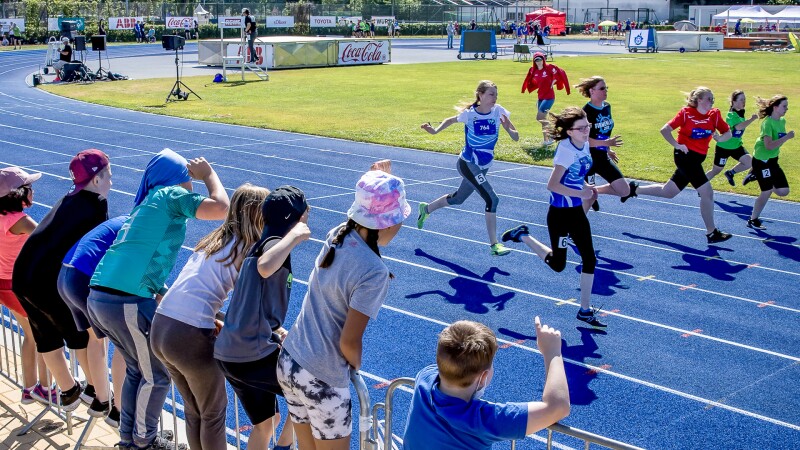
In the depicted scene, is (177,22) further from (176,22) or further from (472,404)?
(472,404)

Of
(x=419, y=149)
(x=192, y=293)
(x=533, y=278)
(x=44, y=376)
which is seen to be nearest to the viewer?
(x=192, y=293)

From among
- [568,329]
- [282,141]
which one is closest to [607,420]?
[568,329]

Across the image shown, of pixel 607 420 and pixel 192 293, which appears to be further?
pixel 607 420

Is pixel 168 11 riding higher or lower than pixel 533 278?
higher

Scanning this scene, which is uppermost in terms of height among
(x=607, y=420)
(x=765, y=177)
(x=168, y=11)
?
(x=168, y=11)

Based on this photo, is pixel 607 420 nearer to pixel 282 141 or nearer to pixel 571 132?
pixel 571 132

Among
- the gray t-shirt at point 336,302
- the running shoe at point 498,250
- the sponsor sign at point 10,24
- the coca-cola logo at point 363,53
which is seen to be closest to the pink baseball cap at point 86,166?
the gray t-shirt at point 336,302

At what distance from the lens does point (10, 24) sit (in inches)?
2269

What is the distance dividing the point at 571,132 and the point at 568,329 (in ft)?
6.21

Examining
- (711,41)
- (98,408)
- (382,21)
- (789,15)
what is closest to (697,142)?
(98,408)

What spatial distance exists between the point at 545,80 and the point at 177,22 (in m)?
51.1

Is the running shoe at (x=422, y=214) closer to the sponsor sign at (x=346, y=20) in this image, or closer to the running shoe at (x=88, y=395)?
the running shoe at (x=88, y=395)

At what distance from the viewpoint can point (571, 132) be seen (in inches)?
321

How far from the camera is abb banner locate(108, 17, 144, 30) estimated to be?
62969mm
